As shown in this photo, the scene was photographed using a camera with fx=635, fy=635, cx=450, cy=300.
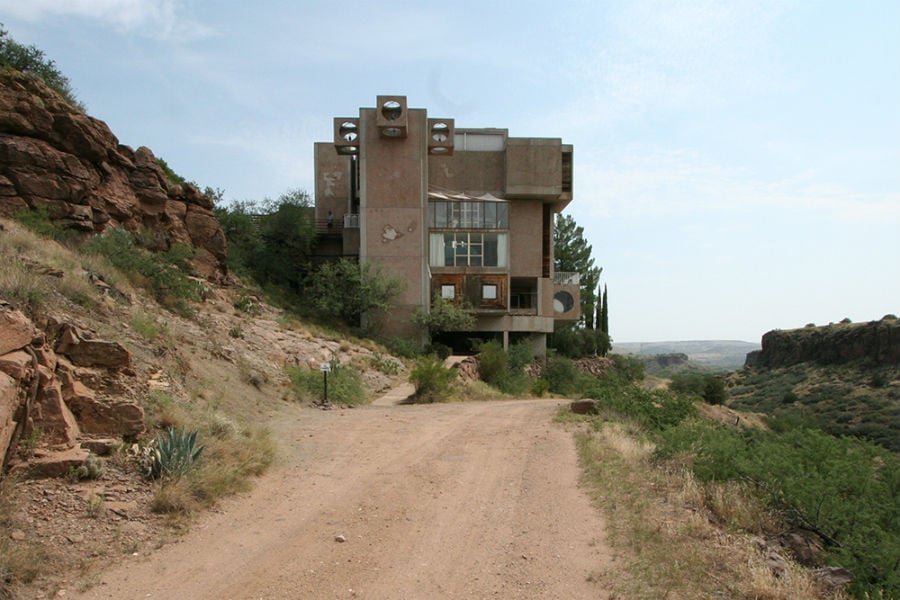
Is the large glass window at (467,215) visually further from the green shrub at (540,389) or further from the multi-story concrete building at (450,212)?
the green shrub at (540,389)

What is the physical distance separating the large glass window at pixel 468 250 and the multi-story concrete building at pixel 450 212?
2.5 inches

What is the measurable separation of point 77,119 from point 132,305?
33.0ft

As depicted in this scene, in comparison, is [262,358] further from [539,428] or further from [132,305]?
[539,428]

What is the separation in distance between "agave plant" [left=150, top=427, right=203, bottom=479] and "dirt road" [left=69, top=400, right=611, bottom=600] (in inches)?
29.8

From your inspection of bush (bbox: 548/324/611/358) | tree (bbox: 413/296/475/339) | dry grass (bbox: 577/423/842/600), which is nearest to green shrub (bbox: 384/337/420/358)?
tree (bbox: 413/296/475/339)

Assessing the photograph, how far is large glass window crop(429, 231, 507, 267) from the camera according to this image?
40.6 m

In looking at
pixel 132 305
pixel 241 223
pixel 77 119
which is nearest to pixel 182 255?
pixel 77 119

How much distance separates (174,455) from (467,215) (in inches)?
1333

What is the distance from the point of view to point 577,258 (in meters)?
61.1

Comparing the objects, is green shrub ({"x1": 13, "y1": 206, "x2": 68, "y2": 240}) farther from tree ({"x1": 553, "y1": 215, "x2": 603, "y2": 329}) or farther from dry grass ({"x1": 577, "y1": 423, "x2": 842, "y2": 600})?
tree ({"x1": 553, "y1": 215, "x2": 603, "y2": 329})

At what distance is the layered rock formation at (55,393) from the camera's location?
6840mm

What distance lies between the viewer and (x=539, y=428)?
1473 centimetres

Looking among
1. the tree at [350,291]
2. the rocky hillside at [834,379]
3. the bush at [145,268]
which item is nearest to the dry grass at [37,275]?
the bush at [145,268]

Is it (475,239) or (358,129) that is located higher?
(358,129)
